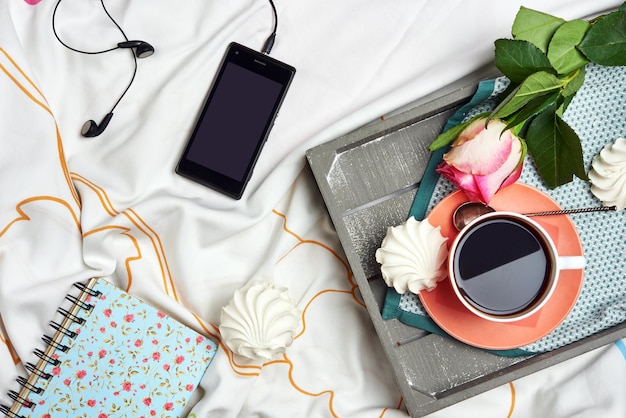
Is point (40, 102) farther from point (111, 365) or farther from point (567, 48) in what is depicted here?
point (567, 48)

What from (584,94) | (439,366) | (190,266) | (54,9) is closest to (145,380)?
(190,266)

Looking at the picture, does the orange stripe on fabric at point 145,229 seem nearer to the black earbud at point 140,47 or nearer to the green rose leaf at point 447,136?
the black earbud at point 140,47

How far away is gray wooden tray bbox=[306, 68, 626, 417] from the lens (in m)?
0.68

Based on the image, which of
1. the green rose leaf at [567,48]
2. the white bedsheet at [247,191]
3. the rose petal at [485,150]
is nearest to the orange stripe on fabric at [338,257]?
the white bedsheet at [247,191]

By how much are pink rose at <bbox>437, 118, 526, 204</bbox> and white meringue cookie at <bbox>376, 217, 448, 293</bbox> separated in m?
0.06

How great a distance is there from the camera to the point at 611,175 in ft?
2.17

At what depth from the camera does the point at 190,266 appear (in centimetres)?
77

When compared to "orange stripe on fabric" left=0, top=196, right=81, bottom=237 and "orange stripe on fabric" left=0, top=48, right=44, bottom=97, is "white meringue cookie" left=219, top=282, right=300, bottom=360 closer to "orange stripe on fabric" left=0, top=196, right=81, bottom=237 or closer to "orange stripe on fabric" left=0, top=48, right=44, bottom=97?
"orange stripe on fabric" left=0, top=196, right=81, bottom=237

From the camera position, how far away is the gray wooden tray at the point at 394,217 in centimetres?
68

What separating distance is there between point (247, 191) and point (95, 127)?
200 millimetres

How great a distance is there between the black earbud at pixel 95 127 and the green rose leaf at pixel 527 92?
45 cm

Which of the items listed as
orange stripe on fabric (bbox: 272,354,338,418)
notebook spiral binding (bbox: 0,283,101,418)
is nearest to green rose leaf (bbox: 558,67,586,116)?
orange stripe on fabric (bbox: 272,354,338,418)

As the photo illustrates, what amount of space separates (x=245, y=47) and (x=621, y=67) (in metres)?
0.42

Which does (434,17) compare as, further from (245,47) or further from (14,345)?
(14,345)
